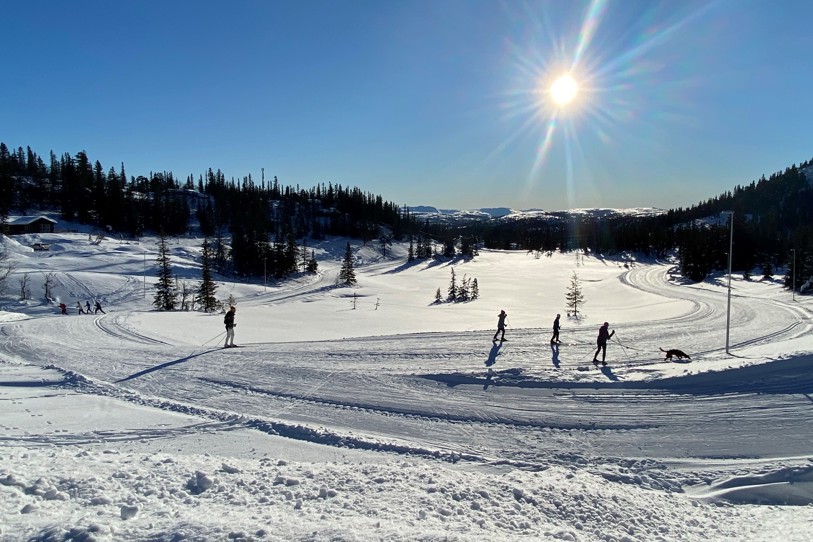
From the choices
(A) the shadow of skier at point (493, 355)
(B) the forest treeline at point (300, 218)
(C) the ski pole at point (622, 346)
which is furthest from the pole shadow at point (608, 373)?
(B) the forest treeline at point (300, 218)

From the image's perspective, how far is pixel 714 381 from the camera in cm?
1203

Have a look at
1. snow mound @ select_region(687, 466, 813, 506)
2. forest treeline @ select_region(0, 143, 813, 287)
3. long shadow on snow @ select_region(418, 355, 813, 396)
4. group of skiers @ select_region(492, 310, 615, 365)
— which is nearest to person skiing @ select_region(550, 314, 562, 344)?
group of skiers @ select_region(492, 310, 615, 365)

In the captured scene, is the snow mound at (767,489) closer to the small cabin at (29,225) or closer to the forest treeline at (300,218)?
the forest treeline at (300,218)

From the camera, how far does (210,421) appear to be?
9.58 metres

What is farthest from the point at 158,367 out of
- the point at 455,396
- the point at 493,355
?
the point at 493,355

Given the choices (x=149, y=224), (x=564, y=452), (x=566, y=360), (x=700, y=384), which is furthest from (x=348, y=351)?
(x=149, y=224)

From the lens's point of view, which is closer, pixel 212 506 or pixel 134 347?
pixel 212 506

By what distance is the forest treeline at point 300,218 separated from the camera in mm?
78750

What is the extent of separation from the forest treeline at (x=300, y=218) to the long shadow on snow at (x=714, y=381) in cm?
5681

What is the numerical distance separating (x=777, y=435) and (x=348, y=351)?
12496 mm

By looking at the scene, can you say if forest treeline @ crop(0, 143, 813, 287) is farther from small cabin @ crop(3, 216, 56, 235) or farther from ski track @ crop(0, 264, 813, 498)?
ski track @ crop(0, 264, 813, 498)

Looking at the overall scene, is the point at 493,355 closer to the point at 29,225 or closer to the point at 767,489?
the point at 767,489

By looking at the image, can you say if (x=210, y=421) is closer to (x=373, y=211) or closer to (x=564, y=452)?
(x=564, y=452)

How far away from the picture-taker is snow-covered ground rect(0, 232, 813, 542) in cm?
598
